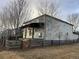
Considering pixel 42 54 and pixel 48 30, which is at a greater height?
pixel 48 30

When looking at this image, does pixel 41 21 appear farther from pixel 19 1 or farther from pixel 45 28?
pixel 19 1

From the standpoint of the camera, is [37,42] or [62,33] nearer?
[37,42]

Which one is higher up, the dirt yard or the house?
the house

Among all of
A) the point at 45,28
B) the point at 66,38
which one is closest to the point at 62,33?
the point at 66,38

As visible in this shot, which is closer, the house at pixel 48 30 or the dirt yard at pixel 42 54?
the dirt yard at pixel 42 54

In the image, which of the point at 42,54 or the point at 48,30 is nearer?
the point at 42,54

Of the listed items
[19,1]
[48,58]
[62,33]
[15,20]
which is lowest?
[48,58]

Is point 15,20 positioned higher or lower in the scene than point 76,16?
lower

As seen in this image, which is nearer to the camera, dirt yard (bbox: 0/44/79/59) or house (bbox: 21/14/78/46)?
dirt yard (bbox: 0/44/79/59)

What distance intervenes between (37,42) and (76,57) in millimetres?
11833

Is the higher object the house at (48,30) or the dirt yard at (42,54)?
the house at (48,30)

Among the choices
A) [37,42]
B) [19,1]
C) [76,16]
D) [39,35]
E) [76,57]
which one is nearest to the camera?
[76,57]

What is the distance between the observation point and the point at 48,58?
15.2 metres

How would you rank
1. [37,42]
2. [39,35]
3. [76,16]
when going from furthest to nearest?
[76,16], [39,35], [37,42]
